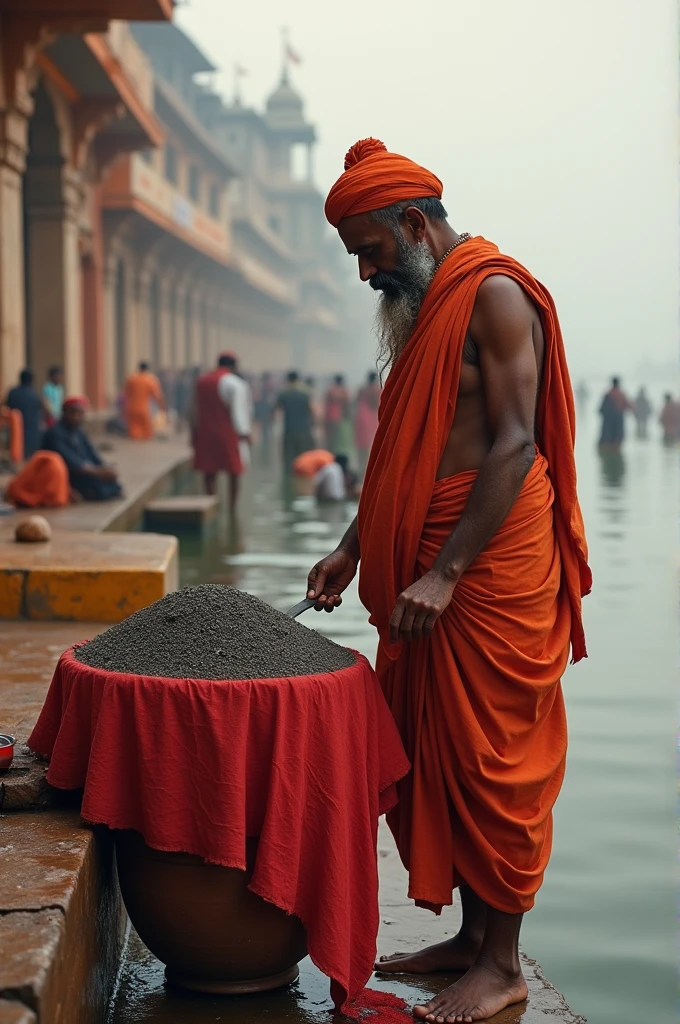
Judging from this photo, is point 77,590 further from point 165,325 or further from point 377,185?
point 165,325

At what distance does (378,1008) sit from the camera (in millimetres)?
2502

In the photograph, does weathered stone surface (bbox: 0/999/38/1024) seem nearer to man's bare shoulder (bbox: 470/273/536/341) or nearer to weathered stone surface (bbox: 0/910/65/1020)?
weathered stone surface (bbox: 0/910/65/1020)

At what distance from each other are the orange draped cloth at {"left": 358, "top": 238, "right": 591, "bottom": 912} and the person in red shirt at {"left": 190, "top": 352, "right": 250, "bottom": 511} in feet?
28.4

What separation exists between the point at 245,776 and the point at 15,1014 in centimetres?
73

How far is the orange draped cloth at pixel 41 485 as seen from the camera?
818 cm

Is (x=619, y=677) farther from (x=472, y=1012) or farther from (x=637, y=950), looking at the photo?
(x=472, y=1012)

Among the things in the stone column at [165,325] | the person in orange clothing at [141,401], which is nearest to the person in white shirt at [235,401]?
the person in orange clothing at [141,401]

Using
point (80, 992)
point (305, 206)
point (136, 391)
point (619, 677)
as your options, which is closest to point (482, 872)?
point (80, 992)

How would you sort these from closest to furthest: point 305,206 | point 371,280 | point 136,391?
1. point 371,280
2. point 136,391
3. point 305,206

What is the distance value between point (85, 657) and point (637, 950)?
1433 millimetres

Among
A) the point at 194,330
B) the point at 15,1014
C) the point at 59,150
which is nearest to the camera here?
the point at 15,1014

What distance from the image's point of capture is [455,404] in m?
2.57

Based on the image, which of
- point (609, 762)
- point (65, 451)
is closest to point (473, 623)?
point (609, 762)

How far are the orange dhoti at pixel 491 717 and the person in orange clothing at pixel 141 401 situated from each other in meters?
15.1
